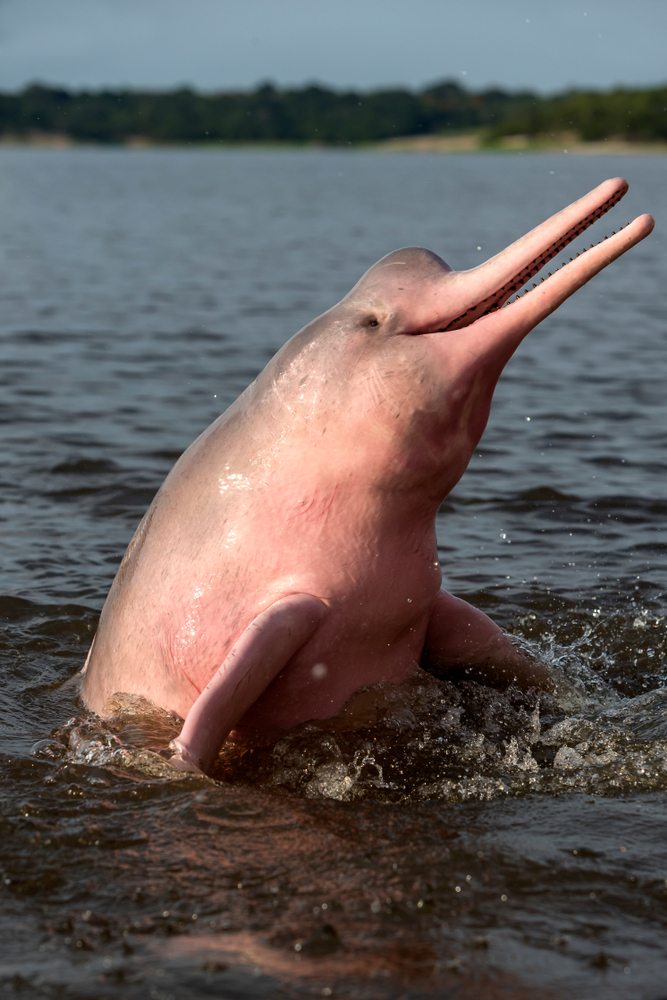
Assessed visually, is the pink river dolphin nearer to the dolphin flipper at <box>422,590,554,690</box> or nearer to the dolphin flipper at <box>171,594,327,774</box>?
the dolphin flipper at <box>171,594,327,774</box>

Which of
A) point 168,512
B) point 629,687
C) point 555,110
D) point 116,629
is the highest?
point 555,110

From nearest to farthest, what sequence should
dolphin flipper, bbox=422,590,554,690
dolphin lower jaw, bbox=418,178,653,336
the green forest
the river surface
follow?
the river surface < dolphin lower jaw, bbox=418,178,653,336 < dolphin flipper, bbox=422,590,554,690 < the green forest

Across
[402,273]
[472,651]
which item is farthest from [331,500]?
[472,651]

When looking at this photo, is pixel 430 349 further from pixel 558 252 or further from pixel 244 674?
pixel 244 674

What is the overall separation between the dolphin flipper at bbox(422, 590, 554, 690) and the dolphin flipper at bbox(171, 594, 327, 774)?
1338mm

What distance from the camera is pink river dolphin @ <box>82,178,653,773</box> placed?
5887 millimetres

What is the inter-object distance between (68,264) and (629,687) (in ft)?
91.5

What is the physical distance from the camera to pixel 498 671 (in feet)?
25.2


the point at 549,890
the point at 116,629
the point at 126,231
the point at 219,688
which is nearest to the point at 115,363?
the point at 116,629

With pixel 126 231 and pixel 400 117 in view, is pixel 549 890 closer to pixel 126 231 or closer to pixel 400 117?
pixel 126 231

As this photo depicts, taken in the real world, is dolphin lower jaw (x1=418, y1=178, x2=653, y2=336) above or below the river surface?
above

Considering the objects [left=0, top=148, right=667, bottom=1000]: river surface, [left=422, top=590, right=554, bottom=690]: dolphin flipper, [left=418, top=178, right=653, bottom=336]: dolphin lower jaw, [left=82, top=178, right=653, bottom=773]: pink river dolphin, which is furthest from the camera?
[left=422, top=590, right=554, bottom=690]: dolphin flipper

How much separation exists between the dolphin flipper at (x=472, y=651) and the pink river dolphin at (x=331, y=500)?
458 millimetres

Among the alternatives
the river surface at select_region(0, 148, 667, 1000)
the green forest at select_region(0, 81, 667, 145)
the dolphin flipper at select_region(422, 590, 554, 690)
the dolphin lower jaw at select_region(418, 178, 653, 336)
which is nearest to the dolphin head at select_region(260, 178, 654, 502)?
the dolphin lower jaw at select_region(418, 178, 653, 336)
